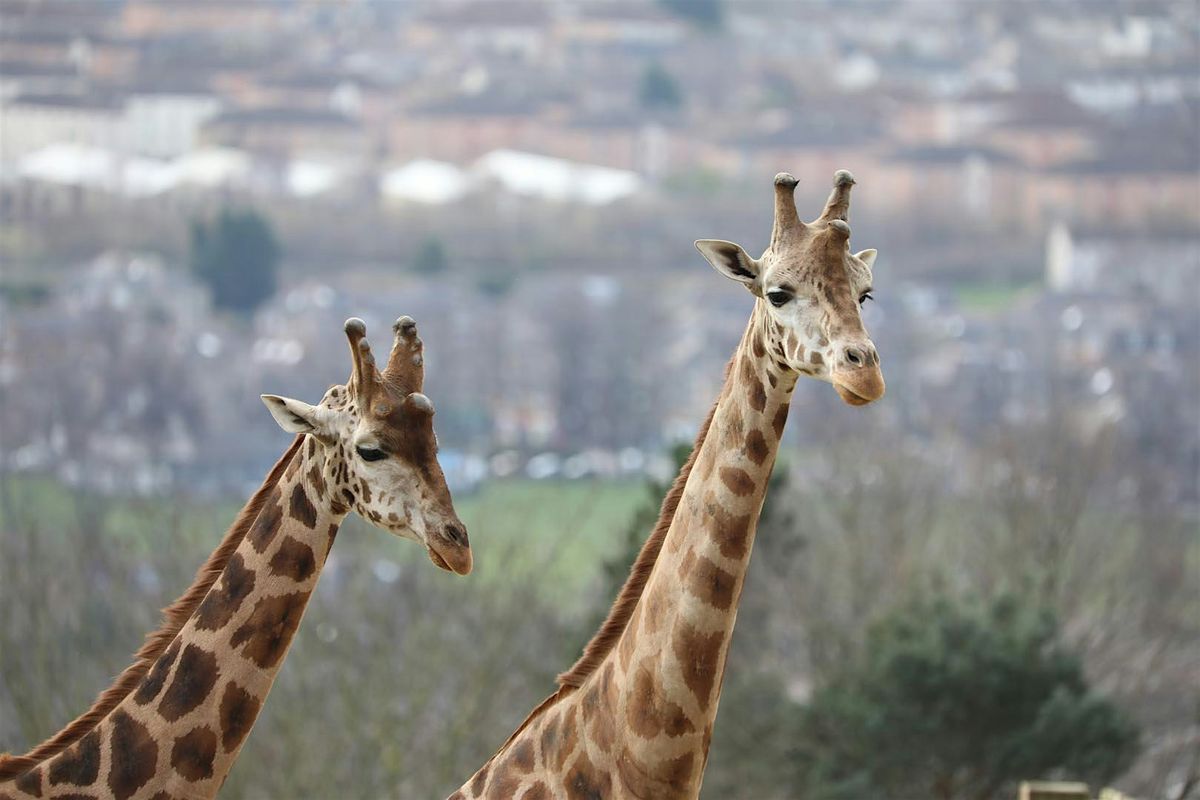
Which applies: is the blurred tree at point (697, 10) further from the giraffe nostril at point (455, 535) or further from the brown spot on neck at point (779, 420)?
the giraffe nostril at point (455, 535)

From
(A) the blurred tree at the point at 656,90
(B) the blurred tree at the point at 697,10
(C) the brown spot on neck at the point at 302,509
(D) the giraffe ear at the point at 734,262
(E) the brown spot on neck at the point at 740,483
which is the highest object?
(B) the blurred tree at the point at 697,10

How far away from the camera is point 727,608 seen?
8.78 m

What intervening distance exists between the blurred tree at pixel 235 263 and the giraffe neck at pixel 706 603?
95.7m

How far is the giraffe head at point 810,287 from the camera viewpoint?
27.0ft

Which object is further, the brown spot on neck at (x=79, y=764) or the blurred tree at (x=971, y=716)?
the blurred tree at (x=971, y=716)

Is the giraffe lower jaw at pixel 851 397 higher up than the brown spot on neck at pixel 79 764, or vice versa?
the giraffe lower jaw at pixel 851 397

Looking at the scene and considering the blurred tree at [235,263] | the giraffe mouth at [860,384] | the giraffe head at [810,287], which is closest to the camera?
the giraffe mouth at [860,384]

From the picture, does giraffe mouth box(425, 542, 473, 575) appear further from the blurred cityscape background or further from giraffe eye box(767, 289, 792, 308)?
the blurred cityscape background

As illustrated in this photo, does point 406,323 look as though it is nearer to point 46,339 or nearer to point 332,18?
point 46,339

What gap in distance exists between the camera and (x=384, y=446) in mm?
8492

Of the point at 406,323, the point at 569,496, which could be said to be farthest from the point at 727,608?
the point at 569,496

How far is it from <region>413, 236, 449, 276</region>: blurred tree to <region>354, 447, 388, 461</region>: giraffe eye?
102499 mm

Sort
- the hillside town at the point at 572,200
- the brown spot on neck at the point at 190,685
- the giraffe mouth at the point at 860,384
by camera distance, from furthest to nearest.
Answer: the hillside town at the point at 572,200
the brown spot on neck at the point at 190,685
the giraffe mouth at the point at 860,384

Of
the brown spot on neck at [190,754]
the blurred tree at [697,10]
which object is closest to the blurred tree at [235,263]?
the blurred tree at [697,10]
